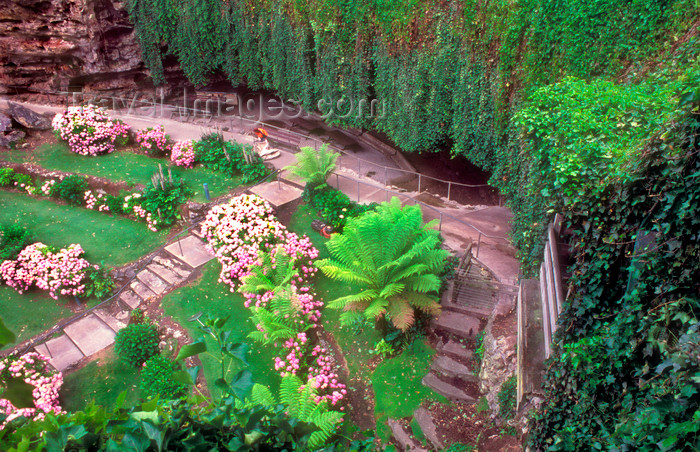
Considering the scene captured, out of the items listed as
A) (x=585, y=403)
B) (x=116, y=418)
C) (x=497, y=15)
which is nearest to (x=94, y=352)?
(x=116, y=418)

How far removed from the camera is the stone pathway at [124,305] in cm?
858

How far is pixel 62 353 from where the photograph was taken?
8.52 metres

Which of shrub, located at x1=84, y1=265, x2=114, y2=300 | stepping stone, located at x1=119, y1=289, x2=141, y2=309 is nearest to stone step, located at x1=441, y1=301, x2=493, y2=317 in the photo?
stepping stone, located at x1=119, y1=289, x2=141, y2=309

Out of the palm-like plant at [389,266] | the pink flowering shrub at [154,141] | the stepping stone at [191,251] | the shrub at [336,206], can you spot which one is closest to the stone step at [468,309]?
the palm-like plant at [389,266]

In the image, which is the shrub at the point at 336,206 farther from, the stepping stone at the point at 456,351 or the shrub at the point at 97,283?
the shrub at the point at 97,283

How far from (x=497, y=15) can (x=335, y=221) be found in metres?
5.37

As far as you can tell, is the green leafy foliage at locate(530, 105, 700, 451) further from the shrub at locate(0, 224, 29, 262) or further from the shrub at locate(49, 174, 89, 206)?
the shrub at locate(49, 174, 89, 206)

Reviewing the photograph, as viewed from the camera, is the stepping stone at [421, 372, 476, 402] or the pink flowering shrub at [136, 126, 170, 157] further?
the pink flowering shrub at [136, 126, 170, 157]

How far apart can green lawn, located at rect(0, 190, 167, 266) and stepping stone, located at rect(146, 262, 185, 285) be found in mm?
687

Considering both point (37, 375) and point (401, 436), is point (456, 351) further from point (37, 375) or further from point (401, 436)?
point (37, 375)

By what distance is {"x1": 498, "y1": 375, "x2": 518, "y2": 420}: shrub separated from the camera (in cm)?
614

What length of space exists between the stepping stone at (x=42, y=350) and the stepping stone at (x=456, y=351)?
740cm

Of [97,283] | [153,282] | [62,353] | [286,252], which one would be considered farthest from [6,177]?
[286,252]

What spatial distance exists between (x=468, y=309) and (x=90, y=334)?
294 inches
